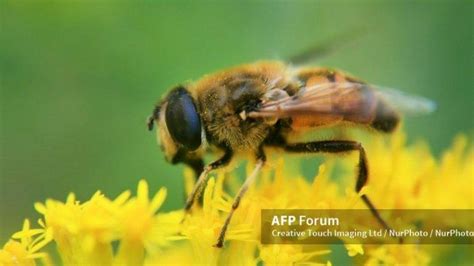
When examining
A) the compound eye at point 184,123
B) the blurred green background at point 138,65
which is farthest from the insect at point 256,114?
the blurred green background at point 138,65

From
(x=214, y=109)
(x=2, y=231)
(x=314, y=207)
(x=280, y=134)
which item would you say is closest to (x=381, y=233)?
(x=314, y=207)

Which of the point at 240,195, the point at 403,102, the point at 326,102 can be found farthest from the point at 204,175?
the point at 403,102

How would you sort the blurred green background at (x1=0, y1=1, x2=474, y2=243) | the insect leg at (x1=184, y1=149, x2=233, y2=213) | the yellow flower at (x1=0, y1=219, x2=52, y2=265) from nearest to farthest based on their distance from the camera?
the yellow flower at (x1=0, y1=219, x2=52, y2=265) < the insect leg at (x1=184, y1=149, x2=233, y2=213) < the blurred green background at (x1=0, y1=1, x2=474, y2=243)

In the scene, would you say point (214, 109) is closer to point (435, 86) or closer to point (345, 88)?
point (345, 88)

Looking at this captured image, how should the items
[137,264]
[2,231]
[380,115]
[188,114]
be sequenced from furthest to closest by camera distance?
[2,231]
[380,115]
[188,114]
[137,264]

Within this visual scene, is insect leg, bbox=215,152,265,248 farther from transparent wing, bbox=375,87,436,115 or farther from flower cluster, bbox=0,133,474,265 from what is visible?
transparent wing, bbox=375,87,436,115

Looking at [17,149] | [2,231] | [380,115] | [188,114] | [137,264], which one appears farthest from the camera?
[17,149]

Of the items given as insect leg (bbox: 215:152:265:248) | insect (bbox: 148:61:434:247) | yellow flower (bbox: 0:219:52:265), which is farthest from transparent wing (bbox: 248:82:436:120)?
yellow flower (bbox: 0:219:52:265)
